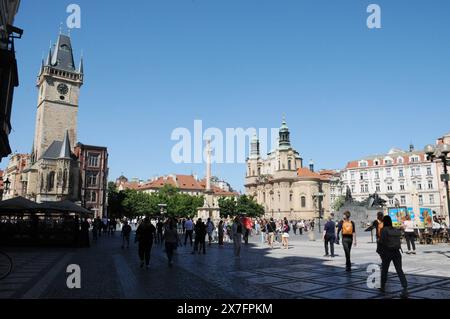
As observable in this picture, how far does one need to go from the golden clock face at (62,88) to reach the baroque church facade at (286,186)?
63051 mm

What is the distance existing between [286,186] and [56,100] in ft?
216

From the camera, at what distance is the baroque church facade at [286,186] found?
10219 centimetres

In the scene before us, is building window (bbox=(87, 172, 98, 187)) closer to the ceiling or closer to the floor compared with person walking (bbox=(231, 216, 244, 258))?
closer to the ceiling

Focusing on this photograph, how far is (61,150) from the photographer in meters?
68.3

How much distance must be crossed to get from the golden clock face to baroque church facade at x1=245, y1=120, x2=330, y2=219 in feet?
207

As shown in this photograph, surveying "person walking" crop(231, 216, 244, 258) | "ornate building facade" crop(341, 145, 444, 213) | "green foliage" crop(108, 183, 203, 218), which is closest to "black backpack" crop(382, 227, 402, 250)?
"person walking" crop(231, 216, 244, 258)

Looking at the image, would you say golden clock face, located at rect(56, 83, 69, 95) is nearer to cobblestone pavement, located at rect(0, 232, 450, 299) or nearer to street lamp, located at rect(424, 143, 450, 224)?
cobblestone pavement, located at rect(0, 232, 450, 299)

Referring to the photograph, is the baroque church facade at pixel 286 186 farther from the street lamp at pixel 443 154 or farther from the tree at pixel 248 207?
the street lamp at pixel 443 154

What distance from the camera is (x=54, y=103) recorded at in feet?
246

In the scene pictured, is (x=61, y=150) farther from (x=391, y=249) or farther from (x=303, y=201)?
Answer: (x=391, y=249)

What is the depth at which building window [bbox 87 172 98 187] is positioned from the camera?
78625mm
